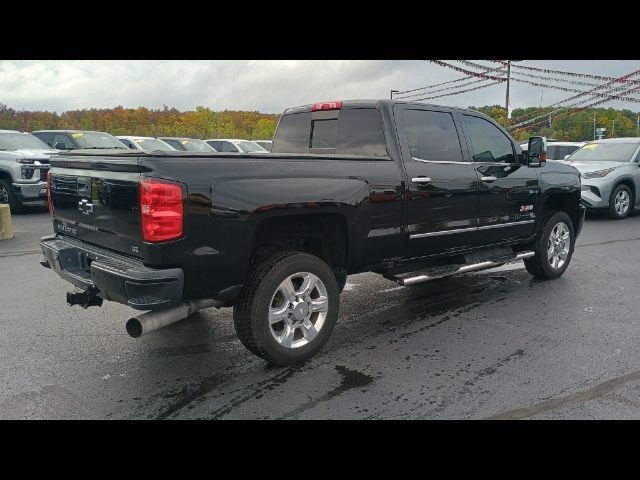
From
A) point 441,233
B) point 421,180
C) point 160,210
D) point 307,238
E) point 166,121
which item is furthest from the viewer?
point 166,121

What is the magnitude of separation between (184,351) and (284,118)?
2652mm

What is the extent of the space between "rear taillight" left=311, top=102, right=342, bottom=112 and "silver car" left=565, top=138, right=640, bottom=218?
8767 millimetres

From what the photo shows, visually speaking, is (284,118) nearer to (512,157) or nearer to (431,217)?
(431,217)

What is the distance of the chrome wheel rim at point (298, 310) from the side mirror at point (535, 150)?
10.3 feet

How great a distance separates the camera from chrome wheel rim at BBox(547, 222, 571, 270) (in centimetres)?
642

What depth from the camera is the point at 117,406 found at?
10.8 ft

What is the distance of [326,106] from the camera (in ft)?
16.8

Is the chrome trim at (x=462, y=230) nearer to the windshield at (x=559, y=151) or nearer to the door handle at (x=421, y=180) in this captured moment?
the door handle at (x=421, y=180)

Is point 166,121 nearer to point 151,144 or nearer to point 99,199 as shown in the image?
point 151,144

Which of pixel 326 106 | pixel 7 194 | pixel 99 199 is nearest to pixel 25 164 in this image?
pixel 7 194

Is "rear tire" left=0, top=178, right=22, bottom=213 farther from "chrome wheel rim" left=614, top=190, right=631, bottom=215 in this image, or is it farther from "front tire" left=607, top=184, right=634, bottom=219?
"chrome wheel rim" left=614, top=190, right=631, bottom=215

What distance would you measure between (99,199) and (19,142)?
10.4 metres

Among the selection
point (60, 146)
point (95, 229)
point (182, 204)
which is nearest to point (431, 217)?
point (182, 204)
